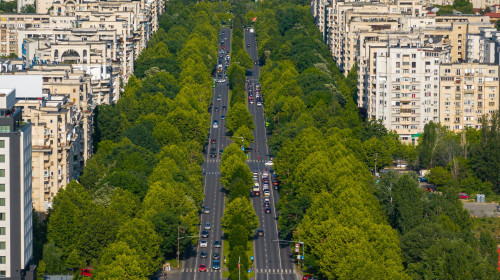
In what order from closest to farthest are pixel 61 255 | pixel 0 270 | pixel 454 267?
pixel 0 270 → pixel 454 267 → pixel 61 255

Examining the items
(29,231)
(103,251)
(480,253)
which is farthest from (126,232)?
(480,253)

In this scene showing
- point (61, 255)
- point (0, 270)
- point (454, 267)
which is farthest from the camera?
point (61, 255)

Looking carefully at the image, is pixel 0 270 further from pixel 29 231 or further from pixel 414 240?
pixel 414 240

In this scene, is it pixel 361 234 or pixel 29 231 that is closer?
pixel 29 231

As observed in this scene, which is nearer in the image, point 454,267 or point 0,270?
point 0,270

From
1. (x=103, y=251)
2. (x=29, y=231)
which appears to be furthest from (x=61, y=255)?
(x=29, y=231)

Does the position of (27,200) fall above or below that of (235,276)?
above

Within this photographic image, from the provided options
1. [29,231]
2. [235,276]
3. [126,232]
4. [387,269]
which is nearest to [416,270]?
[387,269]

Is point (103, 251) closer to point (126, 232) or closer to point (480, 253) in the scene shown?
point (126, 232)
